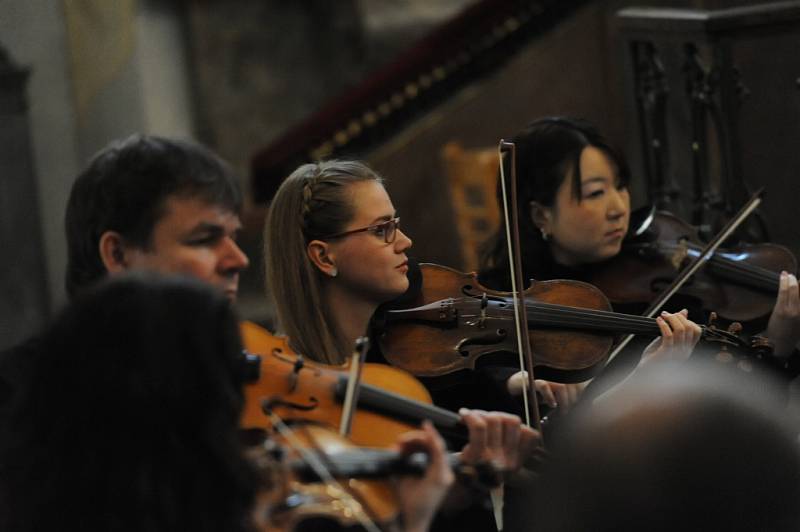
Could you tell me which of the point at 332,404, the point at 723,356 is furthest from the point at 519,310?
the point at 332,404

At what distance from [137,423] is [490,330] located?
1230mm

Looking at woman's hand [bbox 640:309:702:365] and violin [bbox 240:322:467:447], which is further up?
violin [bbox 240:322:467:447]

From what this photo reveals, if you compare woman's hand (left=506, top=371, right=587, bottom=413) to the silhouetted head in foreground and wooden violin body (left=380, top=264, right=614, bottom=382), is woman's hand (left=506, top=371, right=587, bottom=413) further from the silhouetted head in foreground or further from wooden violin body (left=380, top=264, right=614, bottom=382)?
the silhouetted head in foreground

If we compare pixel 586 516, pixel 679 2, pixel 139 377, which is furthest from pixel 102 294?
pixel 679 2

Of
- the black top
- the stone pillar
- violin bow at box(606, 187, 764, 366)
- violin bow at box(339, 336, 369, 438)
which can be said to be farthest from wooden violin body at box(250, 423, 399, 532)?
the stone pillar

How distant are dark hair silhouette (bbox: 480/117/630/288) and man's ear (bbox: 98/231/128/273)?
1.06 m

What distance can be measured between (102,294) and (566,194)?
5.51 feet

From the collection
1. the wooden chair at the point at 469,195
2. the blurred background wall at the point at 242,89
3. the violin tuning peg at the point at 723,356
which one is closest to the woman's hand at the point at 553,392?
the violin tuning peg at the point at 723,356

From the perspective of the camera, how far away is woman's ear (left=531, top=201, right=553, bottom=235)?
2.99 m

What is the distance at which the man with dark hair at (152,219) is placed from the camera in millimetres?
2023

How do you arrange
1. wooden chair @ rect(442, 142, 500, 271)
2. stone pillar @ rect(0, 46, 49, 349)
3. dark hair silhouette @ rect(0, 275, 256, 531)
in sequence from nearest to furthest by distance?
dark hair silhouette @ rect(0, 275, 256, 531)
stone pillar @ rect(0, 46, 49, 349)
wooden chair @ rect(442, 142, 500, 271)

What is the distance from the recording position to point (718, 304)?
290 cm

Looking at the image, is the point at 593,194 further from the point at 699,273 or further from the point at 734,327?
the point at 734,327

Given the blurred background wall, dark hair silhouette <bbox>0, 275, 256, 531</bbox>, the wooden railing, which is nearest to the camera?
dark hair silhouette <bbox>0, 275, 256, 531</bbox>
